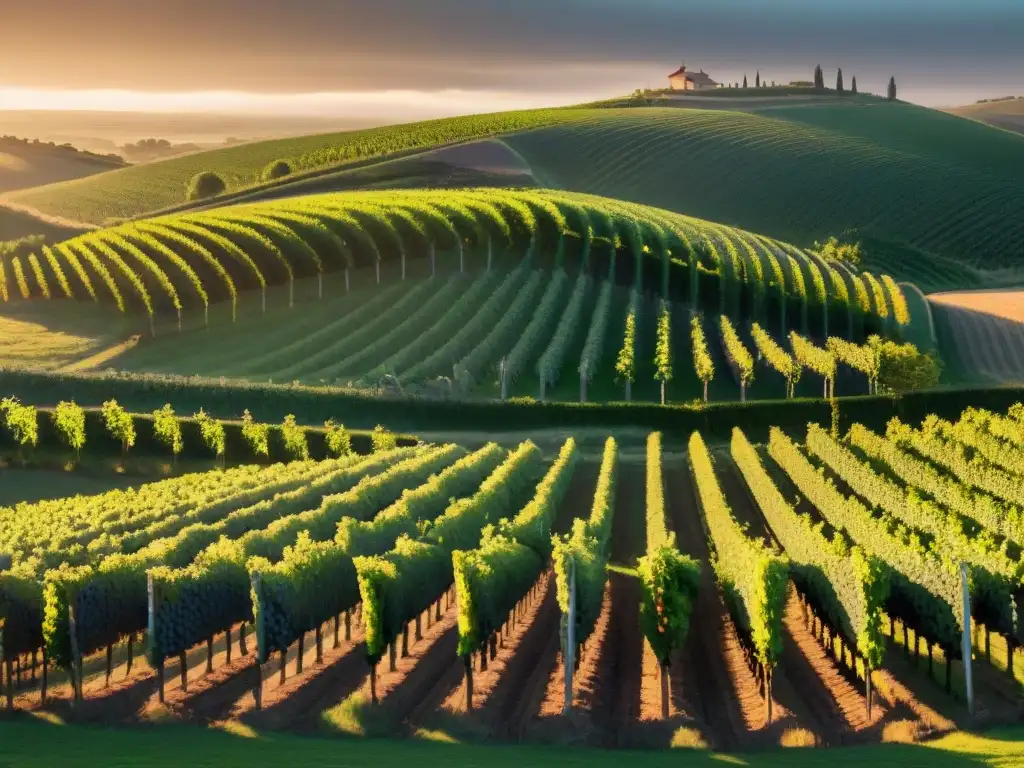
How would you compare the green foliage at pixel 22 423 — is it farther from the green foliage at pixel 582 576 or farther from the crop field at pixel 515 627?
the green foliage at pixel 582 576

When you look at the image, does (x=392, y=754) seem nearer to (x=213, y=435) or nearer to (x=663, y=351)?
(x=213, y=435)

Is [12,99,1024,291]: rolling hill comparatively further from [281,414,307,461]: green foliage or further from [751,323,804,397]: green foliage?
[281,414,307,461]: green foliage

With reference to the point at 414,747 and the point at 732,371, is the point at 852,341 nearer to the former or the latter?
the point at 732,371

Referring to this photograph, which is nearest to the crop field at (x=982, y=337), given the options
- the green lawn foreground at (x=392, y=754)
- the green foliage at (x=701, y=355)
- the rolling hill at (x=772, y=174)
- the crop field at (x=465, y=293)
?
the crop field at (x=465, y=293)

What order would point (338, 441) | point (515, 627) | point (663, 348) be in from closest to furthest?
point (515, 627) → point (338, 441) → point (663, 348)

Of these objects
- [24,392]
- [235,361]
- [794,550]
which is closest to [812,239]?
[235,361]

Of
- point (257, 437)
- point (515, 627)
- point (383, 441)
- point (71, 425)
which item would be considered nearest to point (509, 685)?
point (515, 627)
